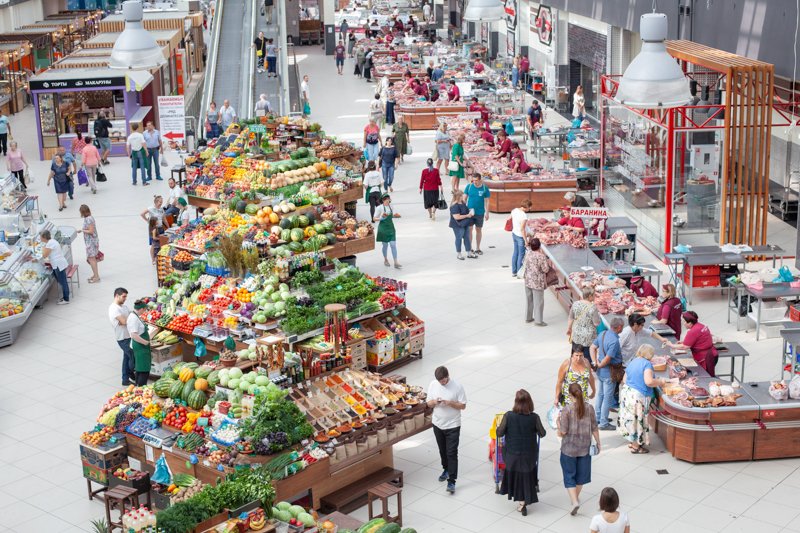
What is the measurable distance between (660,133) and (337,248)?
18.6 feet

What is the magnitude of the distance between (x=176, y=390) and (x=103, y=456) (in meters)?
1.04

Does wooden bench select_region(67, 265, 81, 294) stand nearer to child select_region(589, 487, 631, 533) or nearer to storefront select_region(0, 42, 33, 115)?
child select_region(589, 487, 631, 533)

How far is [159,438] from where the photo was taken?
11.1 m

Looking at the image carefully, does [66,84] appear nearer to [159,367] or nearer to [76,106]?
[76,106]

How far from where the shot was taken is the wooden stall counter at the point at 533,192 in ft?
72.0

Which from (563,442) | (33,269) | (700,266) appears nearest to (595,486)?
(563,442)

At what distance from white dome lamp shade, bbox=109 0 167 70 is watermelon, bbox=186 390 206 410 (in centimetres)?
409

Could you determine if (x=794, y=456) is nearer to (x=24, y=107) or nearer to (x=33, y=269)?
(x=33, y=269)

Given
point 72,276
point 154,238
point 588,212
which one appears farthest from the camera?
point 154,238

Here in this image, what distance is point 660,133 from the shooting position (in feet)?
60.4

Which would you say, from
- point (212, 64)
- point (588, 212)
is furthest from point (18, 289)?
point (212, 64)

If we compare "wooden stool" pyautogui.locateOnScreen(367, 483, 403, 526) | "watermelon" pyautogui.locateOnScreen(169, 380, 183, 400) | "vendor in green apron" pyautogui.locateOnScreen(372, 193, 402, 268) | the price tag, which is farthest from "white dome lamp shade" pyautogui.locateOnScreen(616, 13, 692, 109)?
"vendor in green apron" pyautogui.locateOnScreen(372, 193, 402, 268)

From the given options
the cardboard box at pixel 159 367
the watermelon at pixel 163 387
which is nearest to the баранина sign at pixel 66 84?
the cardboard box at pixel 159 367

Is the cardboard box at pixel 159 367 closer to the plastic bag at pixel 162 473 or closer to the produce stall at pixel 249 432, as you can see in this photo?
the produce stall at pixel 249 432
